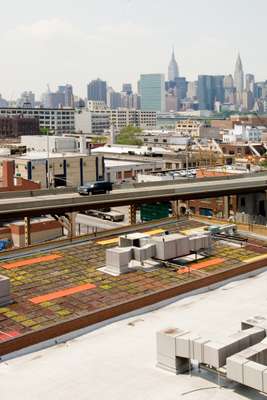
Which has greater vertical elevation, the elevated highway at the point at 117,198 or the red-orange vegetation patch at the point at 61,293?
the elevated highway at the point at 117,198

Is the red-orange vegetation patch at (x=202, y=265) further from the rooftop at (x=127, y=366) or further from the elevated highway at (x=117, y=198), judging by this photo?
the elevated highway at (x=117, y=198)

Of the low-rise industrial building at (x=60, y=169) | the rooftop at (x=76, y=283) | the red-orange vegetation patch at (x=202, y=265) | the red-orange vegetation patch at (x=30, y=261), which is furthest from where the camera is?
the low-rise industrial building at (x=60, y=169)

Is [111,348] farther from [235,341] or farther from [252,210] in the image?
[252,210]

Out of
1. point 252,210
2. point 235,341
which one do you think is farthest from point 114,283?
point 252,210

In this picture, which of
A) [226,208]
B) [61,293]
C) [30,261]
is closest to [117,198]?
[30,261]

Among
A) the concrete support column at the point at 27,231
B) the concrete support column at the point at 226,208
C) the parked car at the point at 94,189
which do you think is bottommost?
the concrete support column at the point at 226,208

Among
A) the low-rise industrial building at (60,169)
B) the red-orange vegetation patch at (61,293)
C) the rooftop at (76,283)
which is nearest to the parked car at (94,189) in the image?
the rooftop at (76,283)

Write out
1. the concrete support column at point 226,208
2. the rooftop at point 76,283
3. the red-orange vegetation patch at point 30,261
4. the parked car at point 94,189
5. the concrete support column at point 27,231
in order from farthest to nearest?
the concrete support column at point 226,208, the parked car at point 94,189, the concrete support column at point 27,231, the red-orange vegetation patch at point 30,261, the rooftop at point 76,283
